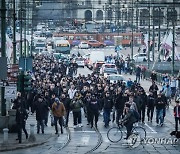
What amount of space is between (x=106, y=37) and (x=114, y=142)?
100 m

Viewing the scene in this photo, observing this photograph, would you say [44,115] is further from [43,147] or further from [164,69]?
[164,69]

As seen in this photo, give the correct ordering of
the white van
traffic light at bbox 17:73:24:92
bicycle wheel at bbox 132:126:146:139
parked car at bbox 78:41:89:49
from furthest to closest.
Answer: parked car at bbox 78:41:89:49 → the white van → traffic light at bbox 17:73:24:92 → bicycle wheel at bbox 132:126:146:139

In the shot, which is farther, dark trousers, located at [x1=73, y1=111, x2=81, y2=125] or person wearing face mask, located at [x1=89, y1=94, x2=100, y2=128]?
dark trousers, located at [x1=73, y1=111, x2=81, y2=125]

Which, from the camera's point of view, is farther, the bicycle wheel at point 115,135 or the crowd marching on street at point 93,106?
the crowd marching on street at point 93,106

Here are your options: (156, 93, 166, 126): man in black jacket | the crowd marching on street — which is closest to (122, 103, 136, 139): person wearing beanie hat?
the crowd marching on street

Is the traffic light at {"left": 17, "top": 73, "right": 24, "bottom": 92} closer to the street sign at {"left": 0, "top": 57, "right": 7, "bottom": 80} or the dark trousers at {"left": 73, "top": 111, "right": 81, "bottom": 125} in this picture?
the street sign at {"left": 0, "top": 57, "right": 7, "bottom": 80}

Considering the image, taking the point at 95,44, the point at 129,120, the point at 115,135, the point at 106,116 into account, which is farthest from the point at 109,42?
the point at 129,120

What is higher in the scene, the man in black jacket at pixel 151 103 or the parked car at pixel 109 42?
the parked car at pixel 109 42

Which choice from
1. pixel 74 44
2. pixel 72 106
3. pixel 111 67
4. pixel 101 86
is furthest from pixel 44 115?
pixel 74 44

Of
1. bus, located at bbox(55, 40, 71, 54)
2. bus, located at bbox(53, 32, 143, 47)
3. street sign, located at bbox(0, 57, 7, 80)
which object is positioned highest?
bus, located at bbox(53, 32, 143, 47)

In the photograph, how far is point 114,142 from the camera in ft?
93.8

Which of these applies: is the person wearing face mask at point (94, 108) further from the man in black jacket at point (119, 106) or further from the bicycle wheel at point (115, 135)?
the bicycle wheel at point (115, 135)

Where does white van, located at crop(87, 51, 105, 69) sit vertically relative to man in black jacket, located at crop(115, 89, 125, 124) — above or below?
above

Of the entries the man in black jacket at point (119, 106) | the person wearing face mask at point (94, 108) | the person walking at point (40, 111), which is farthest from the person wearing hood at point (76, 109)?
the person walking at point (40, 111)
